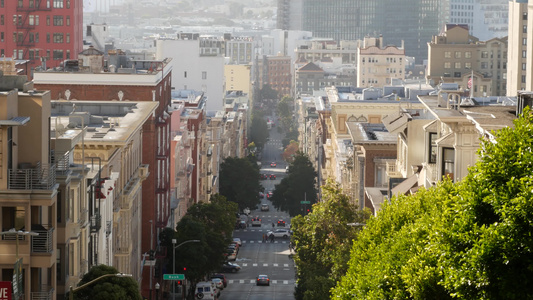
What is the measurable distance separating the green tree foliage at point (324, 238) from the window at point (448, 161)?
1033 inches

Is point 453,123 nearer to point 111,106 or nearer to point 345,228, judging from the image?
point 345,228

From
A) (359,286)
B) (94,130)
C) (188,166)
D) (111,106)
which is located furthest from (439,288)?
(188,166)

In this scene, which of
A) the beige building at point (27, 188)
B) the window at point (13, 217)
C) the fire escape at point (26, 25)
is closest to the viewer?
the beige building at point (27, 188)

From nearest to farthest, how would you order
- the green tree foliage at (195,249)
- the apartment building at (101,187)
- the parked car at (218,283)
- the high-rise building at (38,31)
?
the apartment building at (101,187) → the green tree foliage at (195,249) → the parked car at (218,283) → the high-rise building at (38,31)

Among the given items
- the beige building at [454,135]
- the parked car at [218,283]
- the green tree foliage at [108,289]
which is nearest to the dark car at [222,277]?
the parked car at [218,283]

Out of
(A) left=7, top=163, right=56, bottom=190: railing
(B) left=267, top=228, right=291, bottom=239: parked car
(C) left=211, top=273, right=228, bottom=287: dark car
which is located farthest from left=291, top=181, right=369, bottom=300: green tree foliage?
(B) left=267, top=228, right=291, bottom=239: parked car

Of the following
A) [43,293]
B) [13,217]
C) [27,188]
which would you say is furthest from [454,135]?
[13,217]

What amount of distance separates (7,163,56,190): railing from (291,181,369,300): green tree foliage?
41086 mm

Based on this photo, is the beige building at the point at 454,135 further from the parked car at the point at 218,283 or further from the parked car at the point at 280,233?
the parked car at the point at 280,233

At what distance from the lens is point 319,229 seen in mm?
102812

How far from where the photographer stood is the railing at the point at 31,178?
58.2 meters

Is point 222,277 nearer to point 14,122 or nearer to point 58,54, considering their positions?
point 58,54

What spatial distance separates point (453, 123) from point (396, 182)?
1155 inches

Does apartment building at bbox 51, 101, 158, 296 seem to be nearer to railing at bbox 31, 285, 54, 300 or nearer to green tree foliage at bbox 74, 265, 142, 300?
green tree foliage at bbox 74, 265, 142, 300
